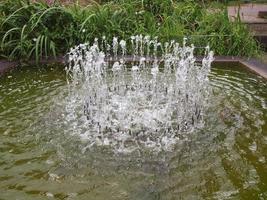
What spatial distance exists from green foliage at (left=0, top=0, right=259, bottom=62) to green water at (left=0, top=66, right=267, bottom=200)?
1990 mm

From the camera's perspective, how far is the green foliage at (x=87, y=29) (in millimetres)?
7270

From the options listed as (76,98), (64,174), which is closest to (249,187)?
(64,174)

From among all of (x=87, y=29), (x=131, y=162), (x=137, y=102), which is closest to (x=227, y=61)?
(x=87, y=29)

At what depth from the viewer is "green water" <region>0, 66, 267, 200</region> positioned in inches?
140

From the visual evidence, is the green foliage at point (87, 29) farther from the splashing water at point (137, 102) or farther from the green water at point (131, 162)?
→ the green water at point (131, 162)

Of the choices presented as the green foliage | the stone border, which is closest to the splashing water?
the stone border

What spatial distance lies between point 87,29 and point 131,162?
3.92 m

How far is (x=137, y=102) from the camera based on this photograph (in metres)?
5.36

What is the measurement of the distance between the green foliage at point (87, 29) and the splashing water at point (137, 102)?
418 millimetres

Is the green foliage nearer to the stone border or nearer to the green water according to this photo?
the stone border

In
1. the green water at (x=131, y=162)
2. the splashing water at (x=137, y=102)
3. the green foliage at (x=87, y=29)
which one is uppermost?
the green foliage at (x=87, y=29)

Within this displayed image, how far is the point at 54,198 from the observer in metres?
3.45

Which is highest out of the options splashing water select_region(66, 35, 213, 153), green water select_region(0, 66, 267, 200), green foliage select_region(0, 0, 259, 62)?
green foliage select_region(0, 0, 259, 62)

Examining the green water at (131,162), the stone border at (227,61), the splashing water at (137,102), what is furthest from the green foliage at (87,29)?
the green water at (131,162)
